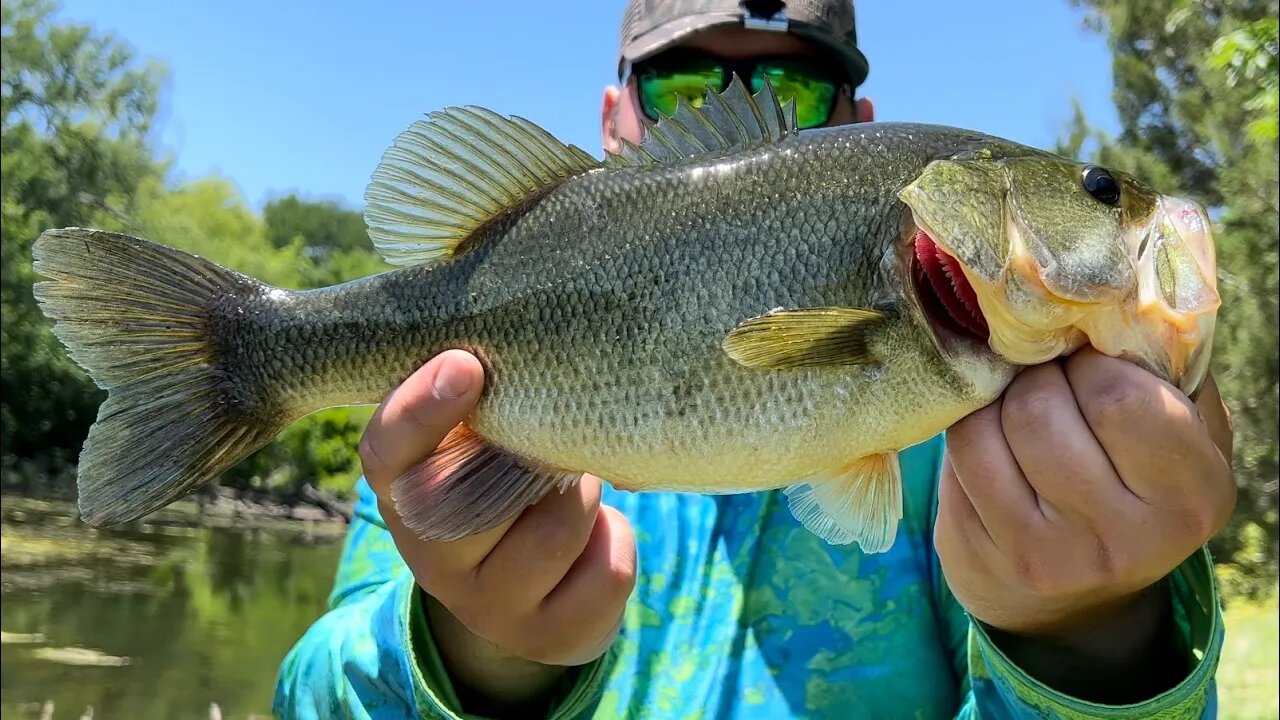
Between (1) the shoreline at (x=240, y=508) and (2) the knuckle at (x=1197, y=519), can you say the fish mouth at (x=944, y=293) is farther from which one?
(1) the shoreline at (x=240, y=508)

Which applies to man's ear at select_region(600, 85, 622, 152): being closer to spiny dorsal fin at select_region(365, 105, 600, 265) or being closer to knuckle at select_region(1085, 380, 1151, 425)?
spiny dorsal fin at select_region(365, 105, 600, 265)

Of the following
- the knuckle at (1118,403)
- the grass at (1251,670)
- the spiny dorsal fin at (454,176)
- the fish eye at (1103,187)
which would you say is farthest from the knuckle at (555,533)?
the grass at (1251,670)

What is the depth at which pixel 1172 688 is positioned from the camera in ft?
4.70

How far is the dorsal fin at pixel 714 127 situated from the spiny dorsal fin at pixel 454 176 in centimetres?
10

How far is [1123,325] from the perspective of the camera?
4.37 feet

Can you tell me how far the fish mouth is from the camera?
4.65 ft

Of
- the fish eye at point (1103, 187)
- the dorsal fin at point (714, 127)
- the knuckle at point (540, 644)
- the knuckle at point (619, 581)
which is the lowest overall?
the knuckle at point (540, 644)

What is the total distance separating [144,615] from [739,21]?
12795 mm

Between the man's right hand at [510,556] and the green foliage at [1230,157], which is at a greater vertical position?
the green foliage at [1230,157]

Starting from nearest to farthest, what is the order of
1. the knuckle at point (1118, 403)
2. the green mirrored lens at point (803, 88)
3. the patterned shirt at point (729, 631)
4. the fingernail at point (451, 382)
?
the knuckle at point (1118, 403) < the fingernail at point (451, 382) < the patterned shirt at point (729, 631) < the green mirrored lens at point (803, 88)

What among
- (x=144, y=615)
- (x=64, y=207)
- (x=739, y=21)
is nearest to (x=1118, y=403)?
(x=739, y=21)

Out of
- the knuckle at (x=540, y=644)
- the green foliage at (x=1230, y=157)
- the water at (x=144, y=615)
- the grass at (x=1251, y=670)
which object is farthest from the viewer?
Answer: the water at (x=144, y=615)

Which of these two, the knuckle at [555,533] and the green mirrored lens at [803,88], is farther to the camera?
the green mirrored lens at [803,88]

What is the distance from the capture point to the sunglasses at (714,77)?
2.55 metres
